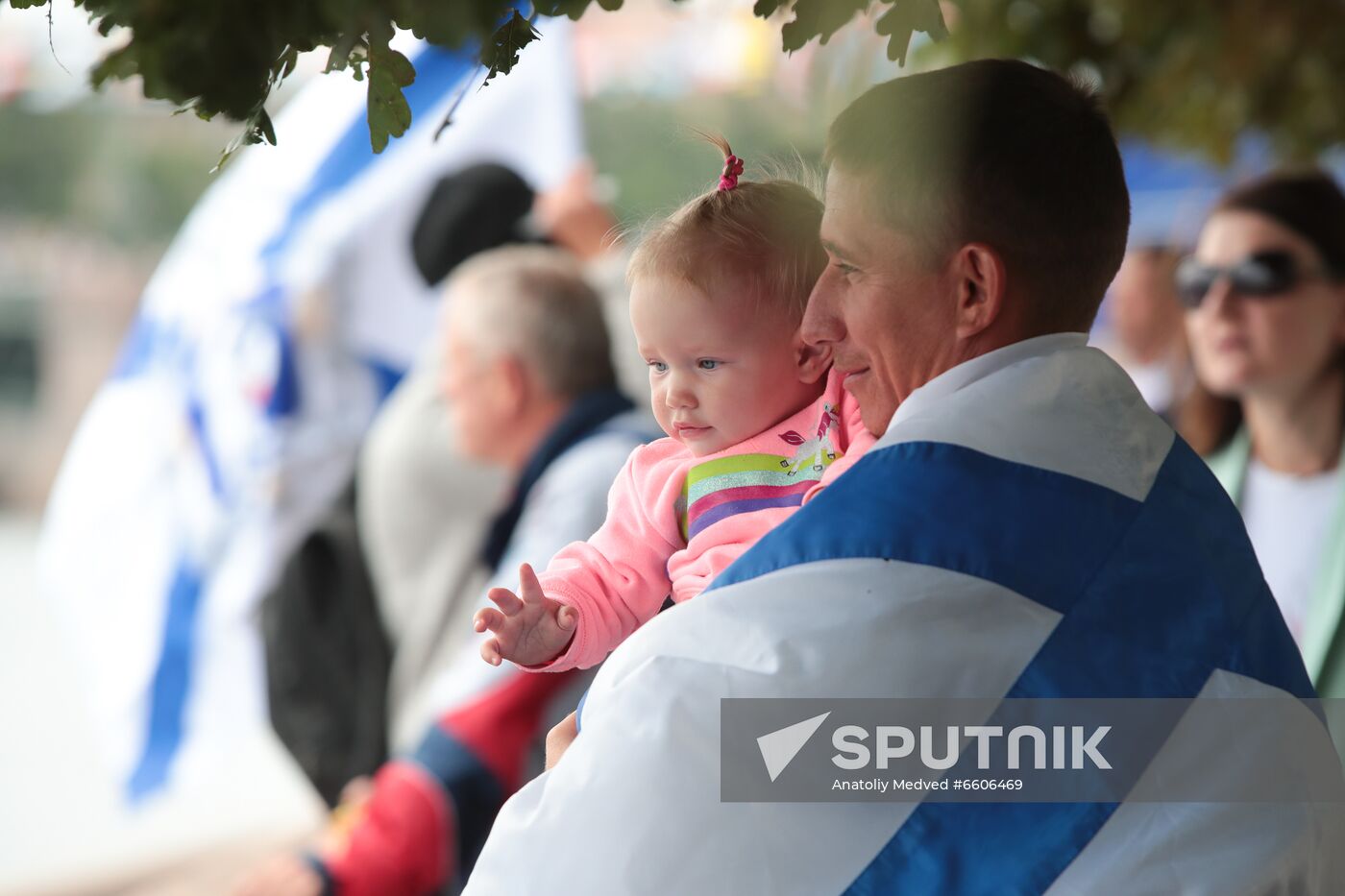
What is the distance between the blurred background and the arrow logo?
46 centimetres

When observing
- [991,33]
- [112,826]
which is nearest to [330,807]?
[991,33]

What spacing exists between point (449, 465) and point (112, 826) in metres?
4.37

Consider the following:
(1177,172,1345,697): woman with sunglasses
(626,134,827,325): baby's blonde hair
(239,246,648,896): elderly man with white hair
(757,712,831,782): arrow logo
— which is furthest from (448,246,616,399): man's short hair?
(757,712,831,782): arrow logo

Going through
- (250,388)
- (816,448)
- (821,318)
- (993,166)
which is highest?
(993,166)

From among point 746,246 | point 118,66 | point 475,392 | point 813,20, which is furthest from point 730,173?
point 475,392

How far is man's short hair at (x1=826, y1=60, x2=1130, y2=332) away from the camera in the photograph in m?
1.36

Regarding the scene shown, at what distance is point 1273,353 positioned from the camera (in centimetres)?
341

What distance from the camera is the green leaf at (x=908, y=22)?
4.81 feet

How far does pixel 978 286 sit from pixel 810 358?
6.2 inches

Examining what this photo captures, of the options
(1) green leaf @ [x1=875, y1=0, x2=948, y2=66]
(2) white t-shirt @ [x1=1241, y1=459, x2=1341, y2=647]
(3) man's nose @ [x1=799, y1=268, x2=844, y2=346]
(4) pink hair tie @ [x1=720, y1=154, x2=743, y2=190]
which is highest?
(1) green leaf @ [x1=875, y1=0, x2=948, y2=66]

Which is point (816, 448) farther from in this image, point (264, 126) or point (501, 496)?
point (501, 496)

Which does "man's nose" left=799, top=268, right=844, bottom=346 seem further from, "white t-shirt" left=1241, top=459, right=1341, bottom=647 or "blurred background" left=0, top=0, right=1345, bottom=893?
"white t-shirt" left=1241, top=459, right=1341, bottom=647

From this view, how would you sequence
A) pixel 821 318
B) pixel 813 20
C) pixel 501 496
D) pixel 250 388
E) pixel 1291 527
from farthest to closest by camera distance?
pixel 250 388 → pixel 501 496 → pixel 1291 527 → pixel 813 20 → pixel 821 318

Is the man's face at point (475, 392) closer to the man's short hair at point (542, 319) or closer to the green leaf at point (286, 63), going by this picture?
the man's short hair at point (542, 319)
